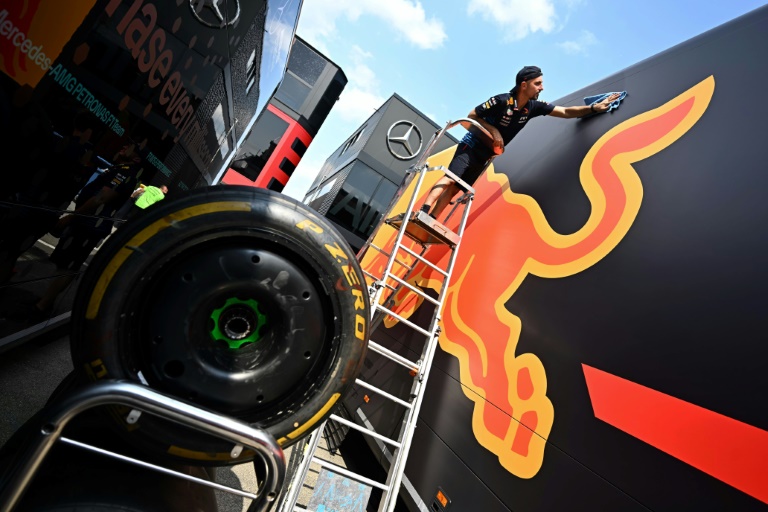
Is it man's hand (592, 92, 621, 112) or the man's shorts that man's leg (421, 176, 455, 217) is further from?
man's hand (592, 92, 621, 112)

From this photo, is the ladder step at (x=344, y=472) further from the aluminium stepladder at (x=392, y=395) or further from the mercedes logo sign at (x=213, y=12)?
the mercedes logo sign at (x=213, y=12)

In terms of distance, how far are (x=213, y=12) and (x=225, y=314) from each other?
4.40 ft

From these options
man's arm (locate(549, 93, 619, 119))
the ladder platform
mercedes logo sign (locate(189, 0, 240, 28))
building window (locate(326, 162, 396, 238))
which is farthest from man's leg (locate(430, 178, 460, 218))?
building window (locate(326, 162, 396, 238))

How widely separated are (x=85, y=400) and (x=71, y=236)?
1407 millimetres

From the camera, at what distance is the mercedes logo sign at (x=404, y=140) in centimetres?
1252

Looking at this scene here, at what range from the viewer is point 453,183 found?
3.34m

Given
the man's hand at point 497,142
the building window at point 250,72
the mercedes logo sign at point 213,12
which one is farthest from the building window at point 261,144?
the mercedes logo sign at point 213,12

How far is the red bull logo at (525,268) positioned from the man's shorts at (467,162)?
19.8 inches

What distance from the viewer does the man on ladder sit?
117 inches

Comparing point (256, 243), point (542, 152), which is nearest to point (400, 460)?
point (256, 243)

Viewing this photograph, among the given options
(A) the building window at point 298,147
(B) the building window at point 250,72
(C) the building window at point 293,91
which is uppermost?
(C) the building window at point 293,91

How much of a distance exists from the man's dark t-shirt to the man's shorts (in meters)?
0.17

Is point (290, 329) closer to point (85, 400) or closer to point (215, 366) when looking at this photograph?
point (215, 366)

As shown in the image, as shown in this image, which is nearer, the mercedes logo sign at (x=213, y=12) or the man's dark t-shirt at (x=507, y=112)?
the mercedes logo sign at (x=213, y=12)
